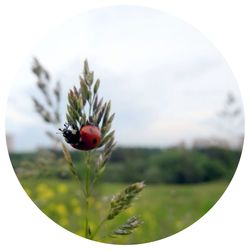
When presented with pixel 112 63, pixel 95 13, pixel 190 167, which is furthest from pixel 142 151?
pixel 95 13

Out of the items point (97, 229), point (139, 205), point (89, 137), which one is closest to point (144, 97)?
point (89, 137)

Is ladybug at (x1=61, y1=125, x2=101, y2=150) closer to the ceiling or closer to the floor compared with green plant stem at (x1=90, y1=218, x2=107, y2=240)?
closer to the ceiling

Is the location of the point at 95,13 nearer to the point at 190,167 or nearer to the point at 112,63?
the point at 112,63

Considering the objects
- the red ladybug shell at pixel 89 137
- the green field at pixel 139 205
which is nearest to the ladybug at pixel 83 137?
the red ladybug shell at pixel 89 137

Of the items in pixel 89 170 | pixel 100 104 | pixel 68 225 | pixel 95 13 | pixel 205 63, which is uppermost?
pixel 95 13

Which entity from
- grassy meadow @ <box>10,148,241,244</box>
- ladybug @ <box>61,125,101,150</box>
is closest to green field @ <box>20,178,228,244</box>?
grassy meadow @ <box>10,148,241,244</box>

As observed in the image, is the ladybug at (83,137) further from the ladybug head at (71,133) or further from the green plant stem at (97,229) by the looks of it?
the green plant stem at (97,229)

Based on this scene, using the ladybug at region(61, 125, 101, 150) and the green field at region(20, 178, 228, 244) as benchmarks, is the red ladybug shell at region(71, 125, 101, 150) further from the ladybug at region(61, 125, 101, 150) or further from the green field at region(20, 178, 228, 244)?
the green field at region(20, 178, 228, 244)
